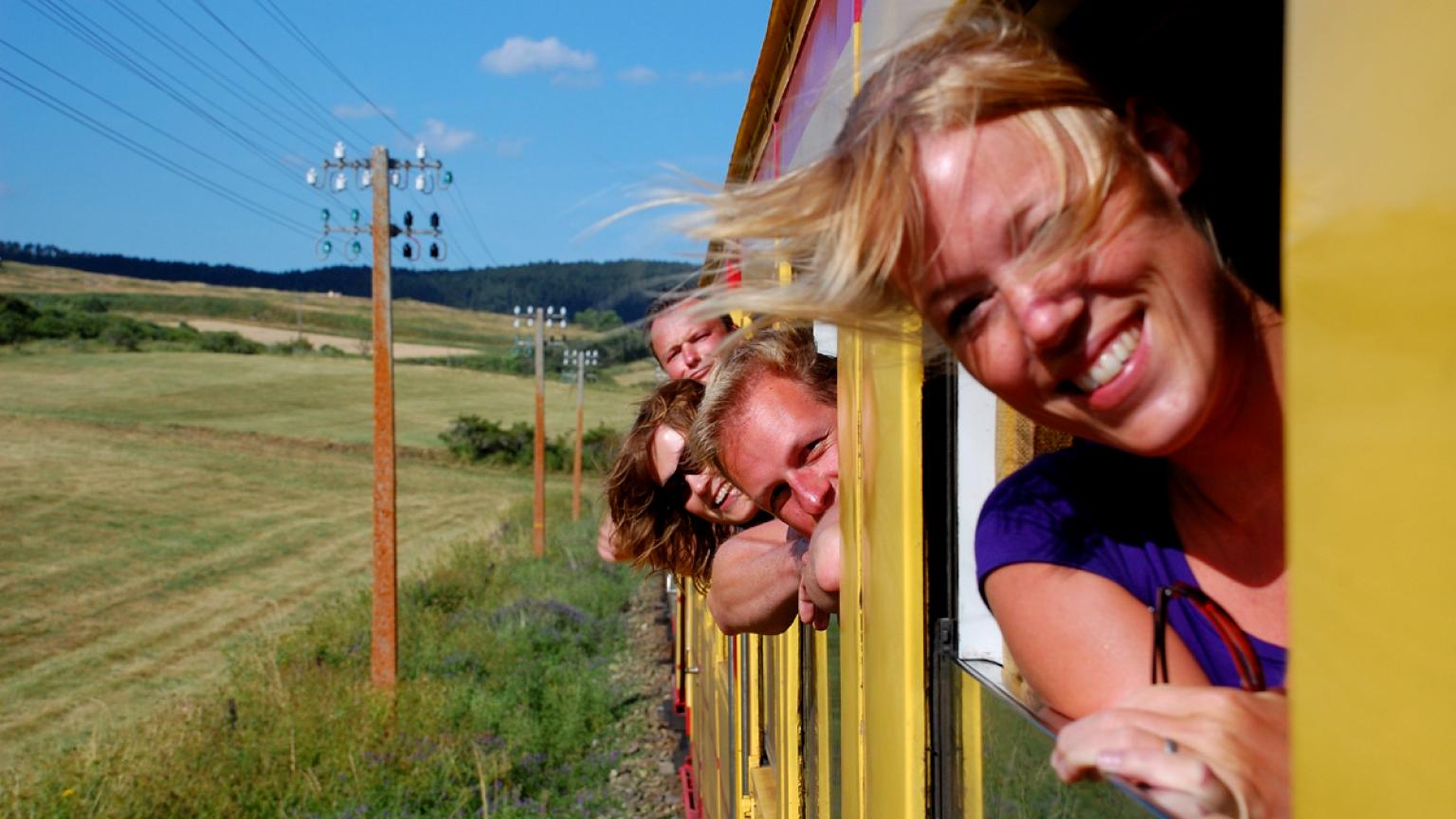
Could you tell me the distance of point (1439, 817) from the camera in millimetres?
498

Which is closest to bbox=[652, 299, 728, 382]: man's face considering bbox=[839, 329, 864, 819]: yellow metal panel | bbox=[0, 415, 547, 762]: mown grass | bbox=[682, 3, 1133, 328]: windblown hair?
bbox=[839, 329, 864, 819]: yellow metal panel

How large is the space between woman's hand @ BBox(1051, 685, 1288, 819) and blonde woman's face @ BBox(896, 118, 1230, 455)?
203 mm

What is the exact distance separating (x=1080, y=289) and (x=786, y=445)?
128 centimetres

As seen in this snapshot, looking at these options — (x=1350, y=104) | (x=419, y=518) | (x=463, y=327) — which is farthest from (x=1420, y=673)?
(x=463, y=327)

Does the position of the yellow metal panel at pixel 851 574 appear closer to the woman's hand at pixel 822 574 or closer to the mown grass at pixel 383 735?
the woman's hand at pixel 822 574

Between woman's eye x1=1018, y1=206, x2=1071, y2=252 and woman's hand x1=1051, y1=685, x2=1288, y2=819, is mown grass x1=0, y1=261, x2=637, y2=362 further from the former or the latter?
woman's hand x1=1051, y1=685, x2=1288, y2=819

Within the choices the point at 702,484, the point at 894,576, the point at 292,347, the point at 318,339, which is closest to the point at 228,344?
the point at 292,347

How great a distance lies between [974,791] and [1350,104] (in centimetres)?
92

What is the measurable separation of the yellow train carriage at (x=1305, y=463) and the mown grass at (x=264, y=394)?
50.0 meters

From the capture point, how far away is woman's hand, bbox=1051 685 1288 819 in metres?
0.75

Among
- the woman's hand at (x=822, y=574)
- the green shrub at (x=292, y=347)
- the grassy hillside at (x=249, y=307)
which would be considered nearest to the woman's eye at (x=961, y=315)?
the woman's hand at (x=822, y=574)

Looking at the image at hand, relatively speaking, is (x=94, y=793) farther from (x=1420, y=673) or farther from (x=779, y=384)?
(x=1420, y=673)

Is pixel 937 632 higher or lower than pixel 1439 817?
lower

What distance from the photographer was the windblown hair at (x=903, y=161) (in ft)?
3.24
